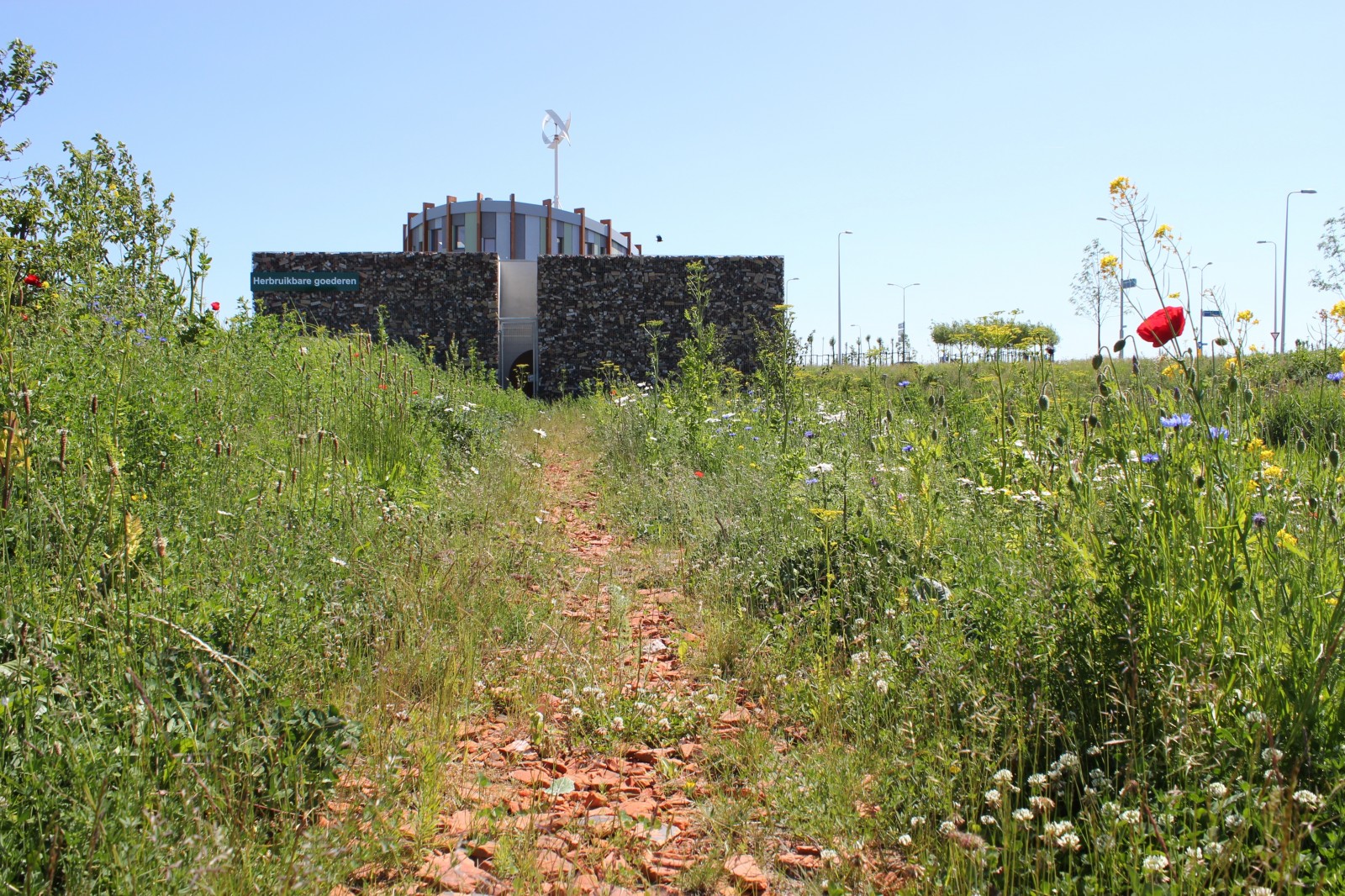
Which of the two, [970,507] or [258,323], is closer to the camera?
[970,507]

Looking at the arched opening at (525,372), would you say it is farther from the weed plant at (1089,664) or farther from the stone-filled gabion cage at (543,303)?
the weed plant at (1089,664)

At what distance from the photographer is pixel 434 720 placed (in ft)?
9.32

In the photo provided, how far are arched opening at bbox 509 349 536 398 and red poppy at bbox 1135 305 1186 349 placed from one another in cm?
1884

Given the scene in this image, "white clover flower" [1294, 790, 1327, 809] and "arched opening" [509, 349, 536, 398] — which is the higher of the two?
"arched opening" [509, 349, 536, 398]

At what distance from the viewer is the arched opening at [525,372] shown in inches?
824

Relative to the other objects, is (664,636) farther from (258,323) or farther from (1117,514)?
(258,323)

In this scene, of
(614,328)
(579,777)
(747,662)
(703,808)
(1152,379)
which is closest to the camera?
(703,808)

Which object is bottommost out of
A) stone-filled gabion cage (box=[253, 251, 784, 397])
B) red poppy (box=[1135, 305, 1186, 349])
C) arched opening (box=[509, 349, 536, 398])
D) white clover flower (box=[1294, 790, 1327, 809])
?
white clover flower (box=[1294, 790, 1327, 809])

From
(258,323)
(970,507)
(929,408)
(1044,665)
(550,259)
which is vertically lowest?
(1044,665)

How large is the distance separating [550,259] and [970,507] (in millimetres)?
18241

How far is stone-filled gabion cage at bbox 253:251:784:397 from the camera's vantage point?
20312 mm

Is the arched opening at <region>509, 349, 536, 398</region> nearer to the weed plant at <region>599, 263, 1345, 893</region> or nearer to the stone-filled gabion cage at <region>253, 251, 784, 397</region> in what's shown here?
the stone-filled gabion cage at <region>253, 251, 784, 397</region>

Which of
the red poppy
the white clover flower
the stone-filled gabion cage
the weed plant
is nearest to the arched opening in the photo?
the stone-filled gabion cage

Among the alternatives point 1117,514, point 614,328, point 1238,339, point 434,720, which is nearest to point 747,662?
point 434,720
